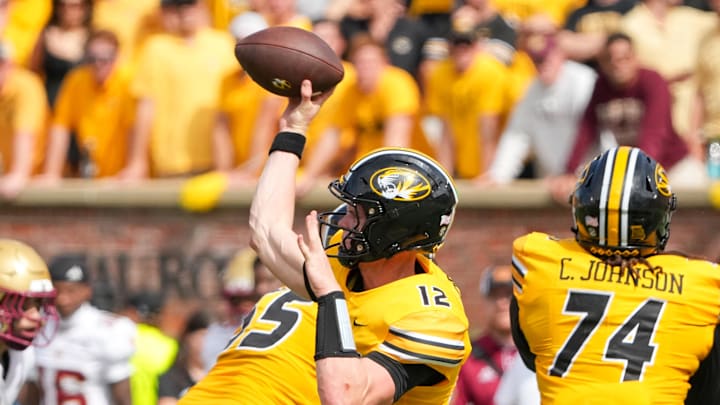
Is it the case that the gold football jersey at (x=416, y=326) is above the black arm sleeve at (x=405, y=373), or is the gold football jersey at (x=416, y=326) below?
above

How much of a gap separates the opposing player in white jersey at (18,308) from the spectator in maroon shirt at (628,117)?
14.3 ft

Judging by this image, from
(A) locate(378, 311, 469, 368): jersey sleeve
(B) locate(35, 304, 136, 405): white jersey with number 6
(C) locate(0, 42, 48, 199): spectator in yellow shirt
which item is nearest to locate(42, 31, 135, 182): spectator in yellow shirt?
(C) locate(0, 42, 48, 199): spectator in yellow shirt

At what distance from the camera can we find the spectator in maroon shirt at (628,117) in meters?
9.66

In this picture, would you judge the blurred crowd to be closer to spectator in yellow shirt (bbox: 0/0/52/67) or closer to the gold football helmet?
spectator in yellow shirt (bbox: 0/0/52/67)

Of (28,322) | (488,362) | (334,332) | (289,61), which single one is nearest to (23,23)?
(488,362)

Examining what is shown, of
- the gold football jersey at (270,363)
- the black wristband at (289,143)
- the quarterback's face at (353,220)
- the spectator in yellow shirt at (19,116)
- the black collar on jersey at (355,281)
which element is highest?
the black wristband at (289,143)

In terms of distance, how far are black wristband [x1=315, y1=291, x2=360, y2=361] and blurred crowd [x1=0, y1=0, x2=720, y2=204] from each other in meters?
5.38

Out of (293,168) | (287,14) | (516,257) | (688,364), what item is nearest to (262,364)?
(293,168)

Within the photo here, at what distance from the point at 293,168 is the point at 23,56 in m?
7.56

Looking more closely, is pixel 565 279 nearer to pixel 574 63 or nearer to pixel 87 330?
pixel 87 330

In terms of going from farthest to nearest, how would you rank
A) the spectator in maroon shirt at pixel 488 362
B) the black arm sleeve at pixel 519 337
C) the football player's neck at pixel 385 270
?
the spectator in maroon shirt at pixel 488 362 < the black arm sleeve at pixel 519 337 < the football player's neck at pixel 385 270

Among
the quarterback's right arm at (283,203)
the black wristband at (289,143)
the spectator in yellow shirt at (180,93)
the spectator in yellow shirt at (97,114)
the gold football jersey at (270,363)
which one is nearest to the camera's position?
the quarterback's right arm at (283,203)

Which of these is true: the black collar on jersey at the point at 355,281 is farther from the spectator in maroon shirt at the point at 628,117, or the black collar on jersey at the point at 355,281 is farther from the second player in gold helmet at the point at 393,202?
the spectator in maroon shirt at the point at 628,117

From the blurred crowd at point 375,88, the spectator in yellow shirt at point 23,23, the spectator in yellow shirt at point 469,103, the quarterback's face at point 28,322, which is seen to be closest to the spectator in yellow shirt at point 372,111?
the blurred crowd at point 375,88
